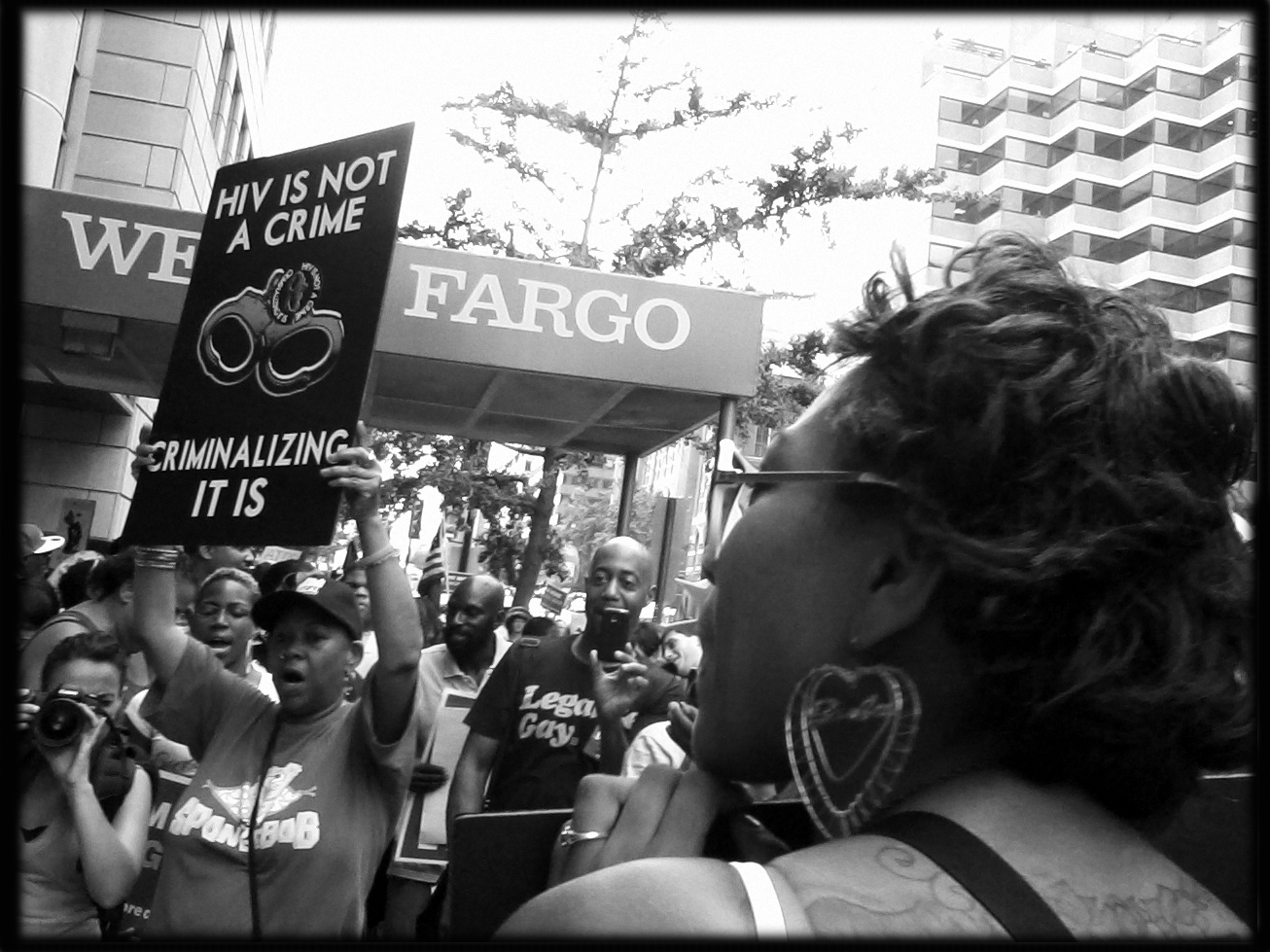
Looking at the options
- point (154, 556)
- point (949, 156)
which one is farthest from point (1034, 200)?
point (154, 556)

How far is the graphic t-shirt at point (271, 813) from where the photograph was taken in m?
3.13

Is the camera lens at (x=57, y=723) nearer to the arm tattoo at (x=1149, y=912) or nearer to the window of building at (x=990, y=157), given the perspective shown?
the arm tattoo at (x=1149, y=912)

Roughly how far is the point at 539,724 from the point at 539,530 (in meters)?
11.0

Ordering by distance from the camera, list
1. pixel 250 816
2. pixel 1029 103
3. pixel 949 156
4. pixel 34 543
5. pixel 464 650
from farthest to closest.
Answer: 1. pixel 949 156
2. pixel 1029 103
3. pixel 34 543
4. pixel 464 650
5. pixel 250 816

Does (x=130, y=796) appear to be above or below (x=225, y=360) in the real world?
below

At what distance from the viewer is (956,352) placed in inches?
41.3

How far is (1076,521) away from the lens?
1.01 m

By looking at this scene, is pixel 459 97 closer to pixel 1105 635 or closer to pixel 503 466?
pixel 503 466

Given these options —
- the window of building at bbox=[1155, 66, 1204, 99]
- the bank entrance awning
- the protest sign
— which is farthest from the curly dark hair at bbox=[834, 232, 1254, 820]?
the window of building at bbox=[1155, 66, 1204, 99]

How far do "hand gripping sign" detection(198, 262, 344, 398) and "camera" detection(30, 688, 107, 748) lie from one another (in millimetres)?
998

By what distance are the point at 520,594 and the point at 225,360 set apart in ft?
36.7

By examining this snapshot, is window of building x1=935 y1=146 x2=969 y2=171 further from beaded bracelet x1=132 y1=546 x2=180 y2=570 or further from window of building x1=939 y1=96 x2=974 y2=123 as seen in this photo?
beaded bracelet x1=132 y1=546 x2=180 y2=570

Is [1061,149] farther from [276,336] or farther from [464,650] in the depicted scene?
[276,336]

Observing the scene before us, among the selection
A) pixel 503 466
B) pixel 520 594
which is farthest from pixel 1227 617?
pixel 503 466
